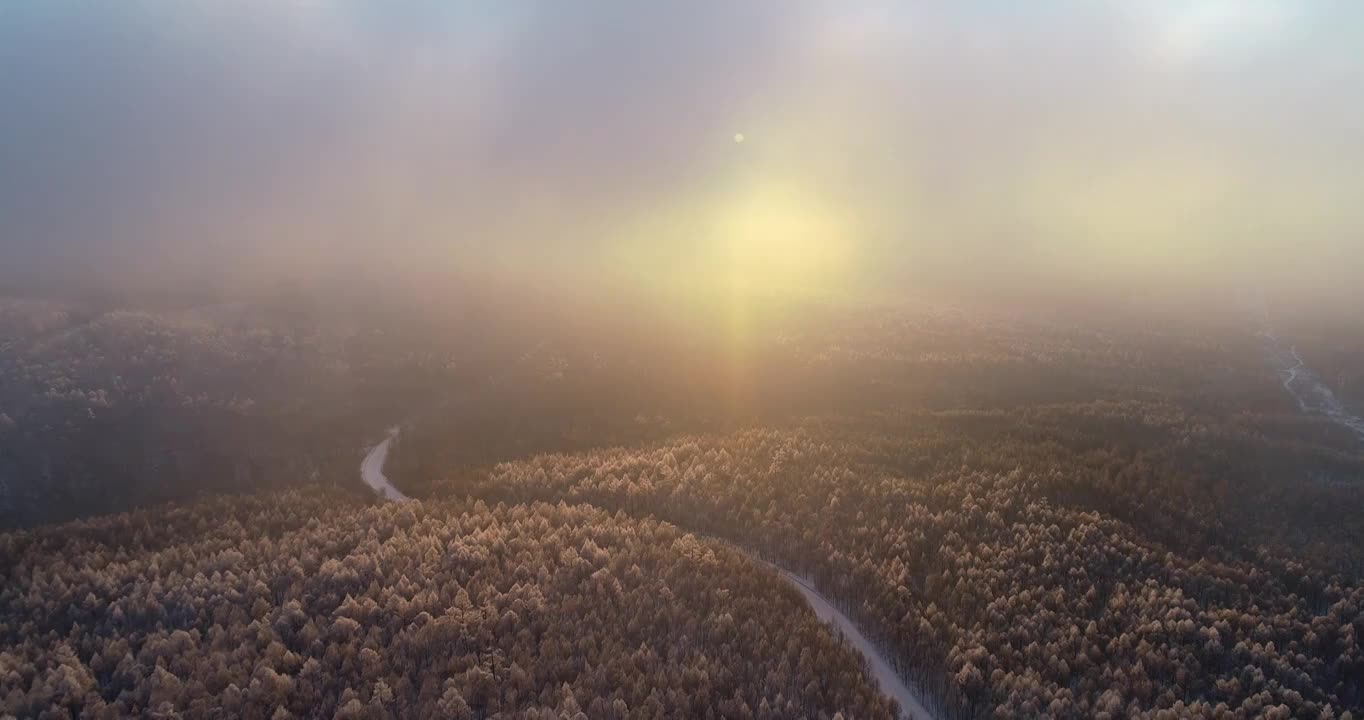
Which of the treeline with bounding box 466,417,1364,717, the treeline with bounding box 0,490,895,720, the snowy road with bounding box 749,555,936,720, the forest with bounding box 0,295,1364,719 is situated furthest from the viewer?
the snowy road with bounding box 749,555,936,720

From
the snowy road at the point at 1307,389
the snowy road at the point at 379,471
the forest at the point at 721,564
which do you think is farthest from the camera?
the snowy road at the point at 1307,389

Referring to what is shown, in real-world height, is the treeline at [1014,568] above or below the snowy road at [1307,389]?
below

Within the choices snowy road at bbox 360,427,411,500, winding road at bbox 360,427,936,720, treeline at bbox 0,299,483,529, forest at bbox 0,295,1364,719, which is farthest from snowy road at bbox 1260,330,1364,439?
treeline at bbox 0,299,483,529

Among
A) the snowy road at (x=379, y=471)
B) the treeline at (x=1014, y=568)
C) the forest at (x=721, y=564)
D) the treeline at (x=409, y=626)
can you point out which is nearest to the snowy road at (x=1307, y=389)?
A: the forest at (x=721, y=564)

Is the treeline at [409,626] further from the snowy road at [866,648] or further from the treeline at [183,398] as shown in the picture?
the treeline at [183,398]

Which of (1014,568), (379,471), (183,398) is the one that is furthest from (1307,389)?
(183,398)

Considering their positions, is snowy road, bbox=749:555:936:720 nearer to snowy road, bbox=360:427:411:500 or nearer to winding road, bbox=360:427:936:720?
winding road, bbox=360:427:936:720

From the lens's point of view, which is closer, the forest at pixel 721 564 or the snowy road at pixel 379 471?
the forest at pixel 721 564
